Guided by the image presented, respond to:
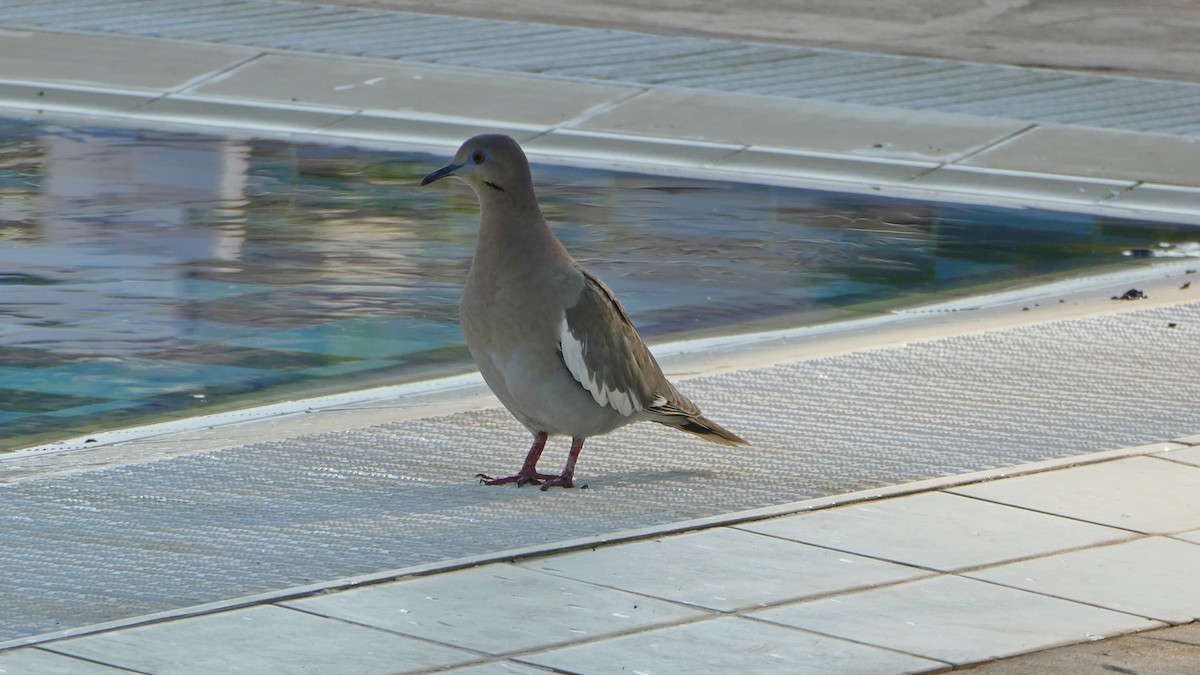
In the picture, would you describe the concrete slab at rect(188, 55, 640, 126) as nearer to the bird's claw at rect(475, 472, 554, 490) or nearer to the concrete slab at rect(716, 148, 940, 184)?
the concrete slab at rect(716, 148, 940, 184)

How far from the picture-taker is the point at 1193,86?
17.6m

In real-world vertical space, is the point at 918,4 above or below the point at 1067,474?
above

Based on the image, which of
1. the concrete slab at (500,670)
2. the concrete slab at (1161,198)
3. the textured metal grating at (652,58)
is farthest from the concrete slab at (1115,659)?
the textured metal grating at (652,58)

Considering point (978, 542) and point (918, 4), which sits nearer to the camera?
point (978, 542)

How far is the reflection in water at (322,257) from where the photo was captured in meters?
10.2

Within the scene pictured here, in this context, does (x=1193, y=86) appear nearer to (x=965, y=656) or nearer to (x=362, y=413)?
(x=362, y=413)

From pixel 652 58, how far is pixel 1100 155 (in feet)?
13.6

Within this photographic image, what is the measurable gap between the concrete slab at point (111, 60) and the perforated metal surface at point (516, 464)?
30.1ft

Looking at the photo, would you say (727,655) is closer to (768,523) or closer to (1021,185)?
(768,523)

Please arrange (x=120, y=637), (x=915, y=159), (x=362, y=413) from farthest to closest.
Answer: (x=915, y=159) → (x=362, y=413) → (x=120, y=637)

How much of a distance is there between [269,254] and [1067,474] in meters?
5.98

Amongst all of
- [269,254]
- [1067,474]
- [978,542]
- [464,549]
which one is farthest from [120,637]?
[269,254]

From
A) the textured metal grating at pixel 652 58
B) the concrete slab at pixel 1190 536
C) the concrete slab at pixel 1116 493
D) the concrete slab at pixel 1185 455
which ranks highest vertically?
the textured metal grating at pixel 652 58

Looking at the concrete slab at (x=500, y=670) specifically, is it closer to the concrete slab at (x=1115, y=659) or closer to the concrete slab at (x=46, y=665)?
the concrete slab at (x=46, y=665)
